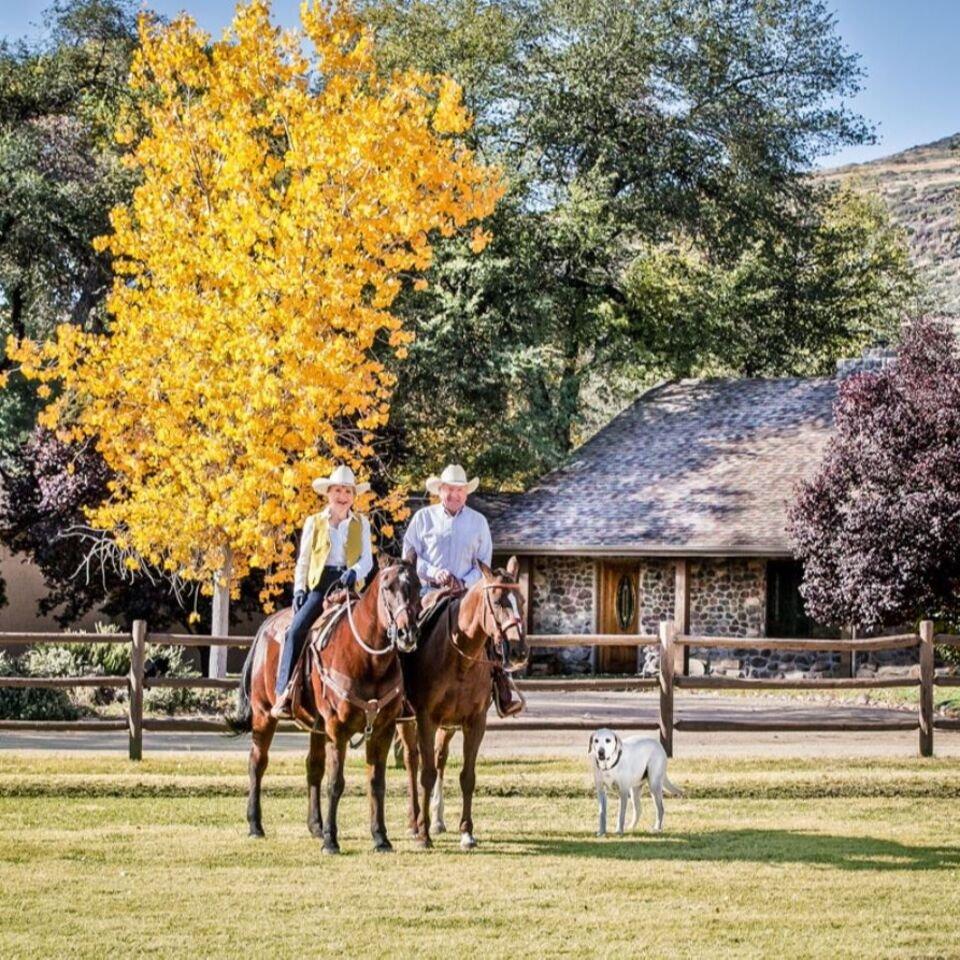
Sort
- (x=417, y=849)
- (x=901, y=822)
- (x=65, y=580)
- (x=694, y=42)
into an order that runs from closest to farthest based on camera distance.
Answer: (x=417, y=849)
(x=901, y=822)
(x=65, y=580)
(x=694, y=42)

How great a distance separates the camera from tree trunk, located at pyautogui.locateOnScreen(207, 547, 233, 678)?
23.6 metres

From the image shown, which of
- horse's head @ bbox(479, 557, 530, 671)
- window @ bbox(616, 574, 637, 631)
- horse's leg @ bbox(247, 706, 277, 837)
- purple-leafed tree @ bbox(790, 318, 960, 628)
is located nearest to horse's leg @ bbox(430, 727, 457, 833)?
horse's leg @ bbox(247, 706, 277, 837)

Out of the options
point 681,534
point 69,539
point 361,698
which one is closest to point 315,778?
point 361,698

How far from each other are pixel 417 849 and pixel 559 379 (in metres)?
26.7

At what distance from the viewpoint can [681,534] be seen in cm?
3341

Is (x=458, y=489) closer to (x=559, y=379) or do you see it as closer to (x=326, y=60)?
(x=326, y=60)

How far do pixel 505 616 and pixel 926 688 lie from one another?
9514 mm

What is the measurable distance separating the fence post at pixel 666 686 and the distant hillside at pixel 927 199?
8125 cm

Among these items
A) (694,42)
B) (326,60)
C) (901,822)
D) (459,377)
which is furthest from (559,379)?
(901,822)

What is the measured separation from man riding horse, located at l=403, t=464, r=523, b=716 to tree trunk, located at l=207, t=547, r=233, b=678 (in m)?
10.9

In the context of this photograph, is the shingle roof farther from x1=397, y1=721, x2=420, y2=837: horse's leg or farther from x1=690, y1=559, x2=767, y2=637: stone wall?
x1=397, y1=721, x2=420, y2=837: horse's leg

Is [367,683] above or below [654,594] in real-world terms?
below

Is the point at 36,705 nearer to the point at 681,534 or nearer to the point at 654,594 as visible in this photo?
the point at 681,534

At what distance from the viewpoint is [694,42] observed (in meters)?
41.8
